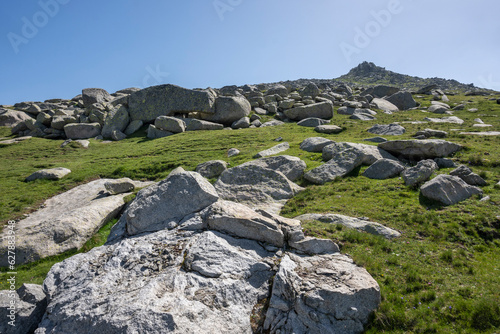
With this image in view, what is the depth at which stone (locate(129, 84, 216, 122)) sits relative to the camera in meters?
58.2

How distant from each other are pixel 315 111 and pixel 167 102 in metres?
33.0

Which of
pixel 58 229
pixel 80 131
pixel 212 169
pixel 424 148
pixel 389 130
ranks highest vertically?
pixel 389 130

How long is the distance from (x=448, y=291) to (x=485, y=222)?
7.46m

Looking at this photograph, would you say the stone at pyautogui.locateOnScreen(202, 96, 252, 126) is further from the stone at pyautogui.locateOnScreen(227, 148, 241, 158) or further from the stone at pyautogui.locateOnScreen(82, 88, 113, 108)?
the stone at pyautogui.locateOnScreen(82, 88, 113, 108)

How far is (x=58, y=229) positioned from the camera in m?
18.1

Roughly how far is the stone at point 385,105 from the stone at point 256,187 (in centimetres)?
5511

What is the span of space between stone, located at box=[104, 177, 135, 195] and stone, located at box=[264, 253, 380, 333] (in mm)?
20031

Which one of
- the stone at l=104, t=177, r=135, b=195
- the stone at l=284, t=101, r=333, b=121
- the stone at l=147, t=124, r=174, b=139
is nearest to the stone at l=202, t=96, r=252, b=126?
the stone at l=147, t=124, r=174, b=139

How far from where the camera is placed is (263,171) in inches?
911

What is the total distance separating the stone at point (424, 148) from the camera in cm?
2480

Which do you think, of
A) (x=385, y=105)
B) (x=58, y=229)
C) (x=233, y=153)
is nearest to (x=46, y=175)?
(x=58, y=229)

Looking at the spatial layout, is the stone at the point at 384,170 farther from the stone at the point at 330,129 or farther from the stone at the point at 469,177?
the stone at the point at 330,129

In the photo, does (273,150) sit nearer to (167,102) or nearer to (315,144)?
(315,144)

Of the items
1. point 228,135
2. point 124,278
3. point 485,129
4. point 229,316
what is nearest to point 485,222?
point 229,316
